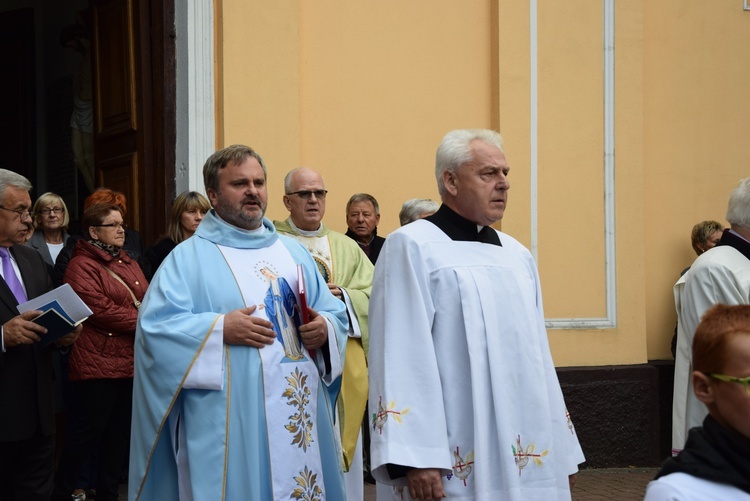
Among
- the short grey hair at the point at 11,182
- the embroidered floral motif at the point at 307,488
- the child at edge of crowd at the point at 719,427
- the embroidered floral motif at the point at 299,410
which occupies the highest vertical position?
the short grey hair at the point at 11,182

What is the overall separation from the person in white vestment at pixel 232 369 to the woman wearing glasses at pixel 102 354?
6.36 feet

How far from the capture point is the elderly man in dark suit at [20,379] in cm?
499

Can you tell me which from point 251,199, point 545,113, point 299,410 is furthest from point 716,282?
point 545,113

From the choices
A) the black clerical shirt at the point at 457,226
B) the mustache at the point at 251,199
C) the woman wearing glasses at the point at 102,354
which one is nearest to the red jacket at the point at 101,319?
the woman wearing glasses at the point at 102,354

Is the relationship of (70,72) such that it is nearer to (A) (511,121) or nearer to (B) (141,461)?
(A) (511,121)

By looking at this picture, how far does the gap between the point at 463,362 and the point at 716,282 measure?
1.41 m

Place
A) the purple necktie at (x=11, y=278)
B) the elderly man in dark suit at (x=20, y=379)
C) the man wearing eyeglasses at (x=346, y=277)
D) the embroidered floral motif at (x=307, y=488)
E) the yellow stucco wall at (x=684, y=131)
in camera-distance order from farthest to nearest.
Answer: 1. the yellow stucco wall at (x=684, y=131)
2. the man wearing eyeglasses at (x=346, y=277)
3. the purple necktie at (x=11, y=278)
4. the elderly man in dark suit at (x=20, y=379)
5. the embroidered floral motif at (x=307, y=488)

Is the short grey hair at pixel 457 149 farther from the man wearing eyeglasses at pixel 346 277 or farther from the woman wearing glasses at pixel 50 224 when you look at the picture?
the woman wearing glasses at pixel 50 224

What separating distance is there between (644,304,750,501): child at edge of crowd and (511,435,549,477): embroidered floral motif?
1.64 meters

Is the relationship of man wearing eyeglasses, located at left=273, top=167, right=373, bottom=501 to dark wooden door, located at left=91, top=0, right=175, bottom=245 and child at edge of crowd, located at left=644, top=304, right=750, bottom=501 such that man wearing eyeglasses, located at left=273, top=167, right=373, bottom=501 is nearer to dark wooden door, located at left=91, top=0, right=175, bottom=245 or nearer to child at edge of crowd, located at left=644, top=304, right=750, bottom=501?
dark wooden door, located at left=91, top=0, right=175, bottom=245

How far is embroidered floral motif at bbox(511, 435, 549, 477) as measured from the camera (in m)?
3.98

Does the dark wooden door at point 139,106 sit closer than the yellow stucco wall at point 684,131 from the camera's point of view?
Yes

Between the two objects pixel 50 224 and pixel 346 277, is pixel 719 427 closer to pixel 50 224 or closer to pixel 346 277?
pixel 346 277

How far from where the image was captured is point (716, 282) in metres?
4.76
